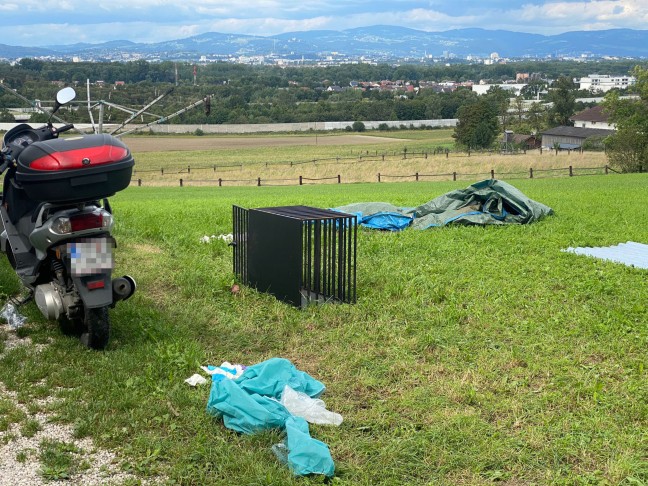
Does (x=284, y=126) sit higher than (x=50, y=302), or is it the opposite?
(x=50, y=302)

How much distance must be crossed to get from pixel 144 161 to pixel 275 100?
48.0m

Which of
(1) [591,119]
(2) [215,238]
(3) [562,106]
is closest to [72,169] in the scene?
(2) [215,238]

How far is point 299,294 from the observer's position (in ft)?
22.1

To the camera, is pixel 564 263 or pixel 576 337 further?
pixel 564 263

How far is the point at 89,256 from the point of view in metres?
5.21

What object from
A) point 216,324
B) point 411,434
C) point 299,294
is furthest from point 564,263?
point 411,434

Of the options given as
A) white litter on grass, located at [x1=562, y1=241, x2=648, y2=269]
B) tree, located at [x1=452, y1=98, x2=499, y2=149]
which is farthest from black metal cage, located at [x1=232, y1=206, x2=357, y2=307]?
tree, located at [x1=452, y1=98, x2=499, y2=149]

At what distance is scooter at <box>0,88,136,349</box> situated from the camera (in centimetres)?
498

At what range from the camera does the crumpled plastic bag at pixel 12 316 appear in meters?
6.15

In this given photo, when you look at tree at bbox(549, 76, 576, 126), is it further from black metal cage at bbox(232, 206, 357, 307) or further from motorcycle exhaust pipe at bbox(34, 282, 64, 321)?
motorcycle exhaust pipe at bbox(34, 282, 64, 321)

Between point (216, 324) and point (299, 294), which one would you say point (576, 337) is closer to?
point (299, 294)

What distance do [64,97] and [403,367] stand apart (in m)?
3.69

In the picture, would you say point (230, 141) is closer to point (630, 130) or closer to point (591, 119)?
point (630, 130)

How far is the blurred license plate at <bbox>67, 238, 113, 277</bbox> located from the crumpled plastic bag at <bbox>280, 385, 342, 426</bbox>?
175cm
